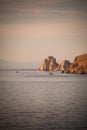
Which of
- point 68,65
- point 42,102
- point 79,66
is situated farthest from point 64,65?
point 42,102

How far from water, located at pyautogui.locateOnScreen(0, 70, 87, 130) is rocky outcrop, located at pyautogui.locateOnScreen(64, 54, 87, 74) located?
0.09 meters

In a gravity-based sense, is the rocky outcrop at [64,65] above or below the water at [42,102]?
above

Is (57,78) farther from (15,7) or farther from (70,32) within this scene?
(15,7)

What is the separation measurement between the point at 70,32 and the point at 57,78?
696 mm

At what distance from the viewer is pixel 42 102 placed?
15.5 ft

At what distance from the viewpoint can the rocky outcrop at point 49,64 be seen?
4.65 metres

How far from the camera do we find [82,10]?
473 cm

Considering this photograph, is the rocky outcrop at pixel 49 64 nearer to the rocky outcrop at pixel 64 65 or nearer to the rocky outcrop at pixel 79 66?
the rocky outcrop at pixel 64 65

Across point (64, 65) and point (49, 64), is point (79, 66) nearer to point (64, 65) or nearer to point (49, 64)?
point (64, 65)

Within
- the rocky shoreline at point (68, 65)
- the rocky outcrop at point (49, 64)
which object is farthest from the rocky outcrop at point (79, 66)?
the rocky outcrop at point (49, 64)

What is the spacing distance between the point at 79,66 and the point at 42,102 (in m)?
0.72

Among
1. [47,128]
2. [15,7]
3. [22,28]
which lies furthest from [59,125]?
[15,7]

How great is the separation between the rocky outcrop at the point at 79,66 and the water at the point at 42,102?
0.29 ft

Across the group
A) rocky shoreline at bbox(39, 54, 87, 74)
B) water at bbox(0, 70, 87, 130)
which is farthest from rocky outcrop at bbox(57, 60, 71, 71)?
water at bbox(0, 70, 87, 130)
